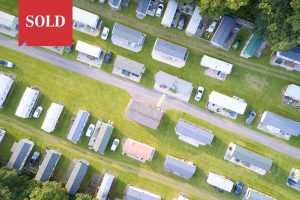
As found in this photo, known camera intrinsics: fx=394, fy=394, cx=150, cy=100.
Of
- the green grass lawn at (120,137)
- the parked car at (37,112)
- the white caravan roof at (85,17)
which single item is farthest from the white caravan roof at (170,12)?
the parked car at (37,112)

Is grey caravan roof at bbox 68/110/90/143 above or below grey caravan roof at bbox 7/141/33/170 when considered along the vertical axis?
above

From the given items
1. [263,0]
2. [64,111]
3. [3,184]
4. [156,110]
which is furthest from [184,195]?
[263,0]

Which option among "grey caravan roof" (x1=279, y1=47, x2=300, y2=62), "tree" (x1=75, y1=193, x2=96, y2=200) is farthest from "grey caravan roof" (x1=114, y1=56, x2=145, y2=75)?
"grey caravan roof" (x1=279, y1=47, x2=300, y2=62)

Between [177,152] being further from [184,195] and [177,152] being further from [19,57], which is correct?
[19,57]

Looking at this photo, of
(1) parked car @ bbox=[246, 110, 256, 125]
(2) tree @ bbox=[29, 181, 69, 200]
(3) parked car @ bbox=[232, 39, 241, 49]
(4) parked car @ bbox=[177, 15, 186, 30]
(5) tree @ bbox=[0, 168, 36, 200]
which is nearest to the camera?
(2) tree @ bbox=[29, 181, 69, 200]

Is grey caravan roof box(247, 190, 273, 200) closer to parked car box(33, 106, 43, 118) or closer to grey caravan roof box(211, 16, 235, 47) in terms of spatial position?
grey caravan roof box(211, 16, 235, 47)

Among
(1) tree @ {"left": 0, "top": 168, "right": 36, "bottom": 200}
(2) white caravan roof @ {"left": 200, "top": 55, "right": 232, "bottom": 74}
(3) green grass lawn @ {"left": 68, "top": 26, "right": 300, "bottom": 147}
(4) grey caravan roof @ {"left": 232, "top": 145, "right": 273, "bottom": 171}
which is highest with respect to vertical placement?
(2) white caravan roof @ {"left": 200, "top": 55, "right": 232, "bottom": 74}
